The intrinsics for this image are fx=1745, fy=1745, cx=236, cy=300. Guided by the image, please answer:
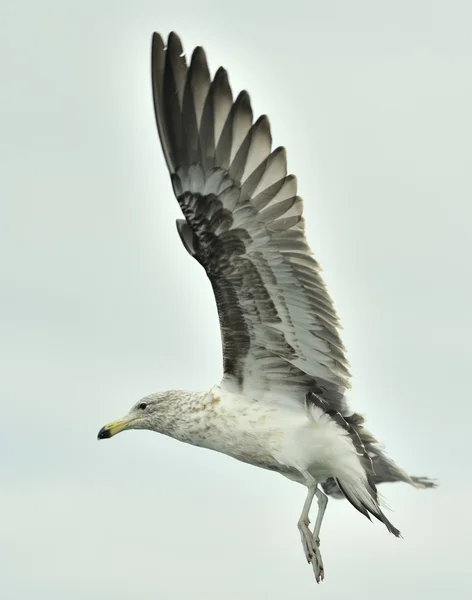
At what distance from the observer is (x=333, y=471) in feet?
60.9

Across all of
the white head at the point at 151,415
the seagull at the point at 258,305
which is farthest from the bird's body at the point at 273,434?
the white head at the point at 151,415

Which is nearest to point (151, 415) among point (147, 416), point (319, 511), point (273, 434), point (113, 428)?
point (147, 416)

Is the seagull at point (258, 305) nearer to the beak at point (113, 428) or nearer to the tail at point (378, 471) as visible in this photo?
the tail at point (378, 471)

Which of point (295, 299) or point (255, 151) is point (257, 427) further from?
point (255, 151)

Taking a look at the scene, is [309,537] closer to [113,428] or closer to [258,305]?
[258,305]

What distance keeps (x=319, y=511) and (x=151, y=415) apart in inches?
90.2

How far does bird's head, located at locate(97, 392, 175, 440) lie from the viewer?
19.6 meters

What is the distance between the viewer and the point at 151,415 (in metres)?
19.8

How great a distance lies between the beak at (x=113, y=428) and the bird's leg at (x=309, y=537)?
2.72 meters

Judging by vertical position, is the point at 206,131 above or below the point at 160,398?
above

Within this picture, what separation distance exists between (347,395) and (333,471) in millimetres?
822

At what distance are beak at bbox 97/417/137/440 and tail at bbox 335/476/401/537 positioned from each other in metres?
2.93

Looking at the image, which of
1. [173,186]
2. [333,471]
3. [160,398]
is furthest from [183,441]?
[173,186]

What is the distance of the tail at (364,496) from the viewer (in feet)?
60.4
